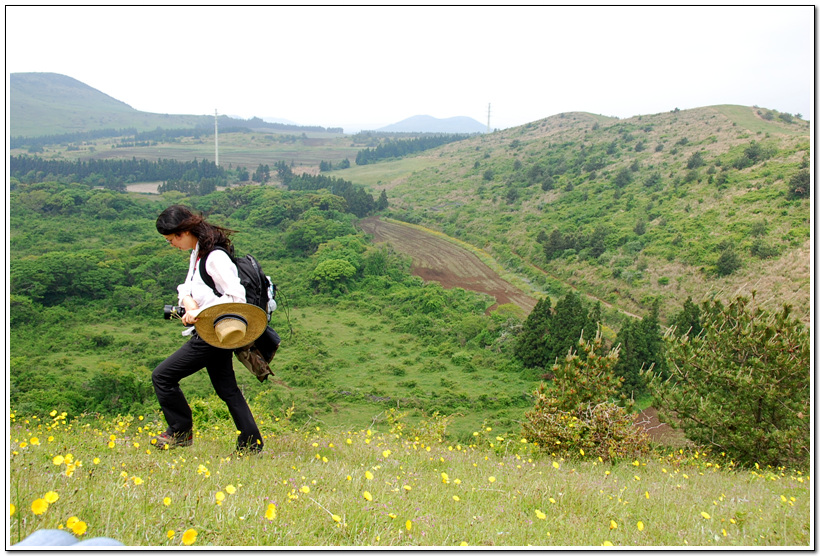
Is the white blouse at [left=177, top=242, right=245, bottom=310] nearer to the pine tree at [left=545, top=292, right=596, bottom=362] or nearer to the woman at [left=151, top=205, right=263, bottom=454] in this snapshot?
the woman at [left=151, top=205, right=263, bottom=454]

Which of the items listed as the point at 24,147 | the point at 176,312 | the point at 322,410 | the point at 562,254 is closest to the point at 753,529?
the point at 176,312

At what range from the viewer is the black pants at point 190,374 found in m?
3.41

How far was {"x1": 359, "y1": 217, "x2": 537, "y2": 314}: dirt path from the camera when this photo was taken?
3991 centimetres

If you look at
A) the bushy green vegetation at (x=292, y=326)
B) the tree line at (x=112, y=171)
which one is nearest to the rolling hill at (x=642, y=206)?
the bushy green vegetation at (x=292, y=326)

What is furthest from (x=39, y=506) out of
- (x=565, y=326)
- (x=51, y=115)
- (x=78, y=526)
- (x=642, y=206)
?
(x=51, y=115)

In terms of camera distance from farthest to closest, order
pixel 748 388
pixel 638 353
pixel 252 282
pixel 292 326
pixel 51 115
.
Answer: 1. pixel 51 115
2. pixel 292 326
3. pixel 638 353
4. pixel 748 388
5. pixel 252 282

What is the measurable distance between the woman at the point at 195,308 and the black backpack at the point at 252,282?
4 cm

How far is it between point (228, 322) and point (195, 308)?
Answer: 0.28 metres

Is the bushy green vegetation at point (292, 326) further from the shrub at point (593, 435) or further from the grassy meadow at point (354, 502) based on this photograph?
the grassy meadow at point (354, 502)

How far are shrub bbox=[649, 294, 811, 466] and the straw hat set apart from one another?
815cm

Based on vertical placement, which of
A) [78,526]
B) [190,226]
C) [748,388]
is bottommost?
[748,388]

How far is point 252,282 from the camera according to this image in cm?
341

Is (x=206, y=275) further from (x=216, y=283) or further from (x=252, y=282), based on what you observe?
(x=252, y=282)
